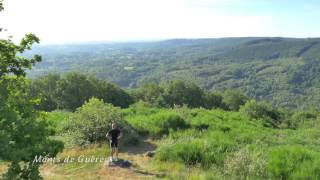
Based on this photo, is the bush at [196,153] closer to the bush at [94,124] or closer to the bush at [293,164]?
the bush at [293,164]

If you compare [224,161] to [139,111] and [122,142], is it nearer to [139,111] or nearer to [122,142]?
[122,142]

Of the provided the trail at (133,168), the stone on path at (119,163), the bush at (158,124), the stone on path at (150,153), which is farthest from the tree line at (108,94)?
the stone on path at (119,163)

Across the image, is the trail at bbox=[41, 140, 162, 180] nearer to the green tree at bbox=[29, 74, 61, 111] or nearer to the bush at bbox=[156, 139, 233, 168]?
the bush at bbox=[156, 139, 233, 168]

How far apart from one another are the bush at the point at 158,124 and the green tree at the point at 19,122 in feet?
38.0

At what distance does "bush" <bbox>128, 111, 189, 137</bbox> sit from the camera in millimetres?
22047

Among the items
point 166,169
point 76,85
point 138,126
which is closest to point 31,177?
point 166,169

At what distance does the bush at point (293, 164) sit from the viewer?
536 inches

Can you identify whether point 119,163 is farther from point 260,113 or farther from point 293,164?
point 260,113

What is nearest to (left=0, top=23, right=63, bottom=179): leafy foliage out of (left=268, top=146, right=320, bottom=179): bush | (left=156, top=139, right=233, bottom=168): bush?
(left=156, top=139, right=233, bottom=168): bush

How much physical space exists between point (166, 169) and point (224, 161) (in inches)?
76.7

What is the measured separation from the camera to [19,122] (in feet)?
29.0

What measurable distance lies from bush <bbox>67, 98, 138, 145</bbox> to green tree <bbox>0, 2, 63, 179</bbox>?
876 centimetres

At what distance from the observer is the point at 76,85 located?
2955 inches

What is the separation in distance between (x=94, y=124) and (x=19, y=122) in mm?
10823
